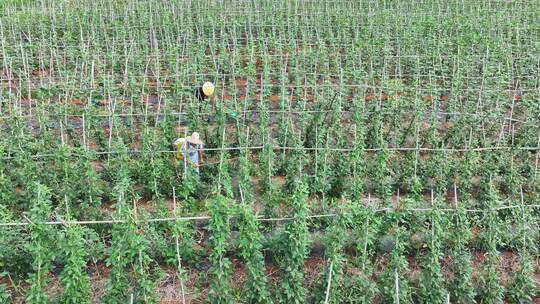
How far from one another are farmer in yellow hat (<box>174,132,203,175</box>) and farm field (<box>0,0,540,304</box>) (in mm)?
189

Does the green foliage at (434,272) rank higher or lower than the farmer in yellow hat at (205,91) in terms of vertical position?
lower

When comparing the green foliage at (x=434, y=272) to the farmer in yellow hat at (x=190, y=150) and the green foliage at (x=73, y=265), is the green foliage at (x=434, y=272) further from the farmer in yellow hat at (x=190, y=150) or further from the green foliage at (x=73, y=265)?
the green foliage at (x=73, y=265)

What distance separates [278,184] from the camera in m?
7.26

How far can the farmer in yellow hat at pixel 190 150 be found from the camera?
6.59 metres

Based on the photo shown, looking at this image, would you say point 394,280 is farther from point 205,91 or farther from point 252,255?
point 205,91

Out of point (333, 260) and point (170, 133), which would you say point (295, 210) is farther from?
point (170, 133)

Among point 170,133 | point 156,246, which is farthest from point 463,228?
point 170,133

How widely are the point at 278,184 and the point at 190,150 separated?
1.39 metres

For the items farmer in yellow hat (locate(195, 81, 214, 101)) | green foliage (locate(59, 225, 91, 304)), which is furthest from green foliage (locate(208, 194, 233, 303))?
farmer in yellow hat (locate(195, 81, 214, 101))

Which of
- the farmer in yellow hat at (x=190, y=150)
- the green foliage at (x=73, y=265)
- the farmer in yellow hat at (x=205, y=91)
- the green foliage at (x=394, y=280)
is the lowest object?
the green foliage at (x=394, y=280)

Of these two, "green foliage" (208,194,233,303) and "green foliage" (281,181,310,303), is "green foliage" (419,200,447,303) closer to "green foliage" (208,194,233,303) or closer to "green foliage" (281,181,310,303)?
"green foliage" (281,181,310,303)

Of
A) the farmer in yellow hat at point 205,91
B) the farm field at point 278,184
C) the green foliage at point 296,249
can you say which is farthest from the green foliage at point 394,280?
the farmer in yellow hat at point 205,91

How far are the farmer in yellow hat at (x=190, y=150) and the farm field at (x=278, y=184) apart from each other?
189 millimetres

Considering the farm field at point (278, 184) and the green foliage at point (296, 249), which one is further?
the farm field at point (278, 184)
